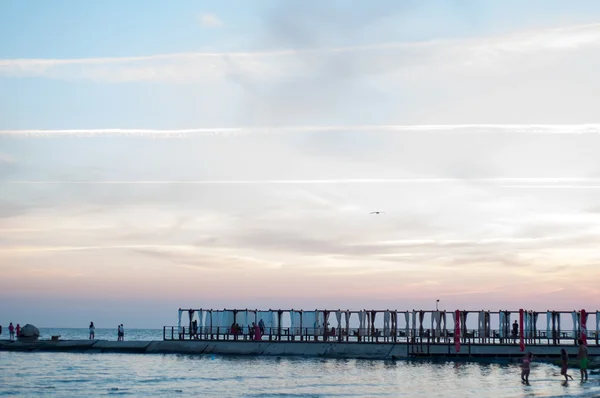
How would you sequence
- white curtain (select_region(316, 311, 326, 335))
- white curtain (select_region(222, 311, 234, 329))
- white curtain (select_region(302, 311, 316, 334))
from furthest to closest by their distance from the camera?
1. white curtain (select_region(222, 311, 234, 329))
2. white curtain (select_region(302, 311, 316, 334))
3. white curtain (select_region(316, 311, 326, 335))

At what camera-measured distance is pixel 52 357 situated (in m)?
76.9

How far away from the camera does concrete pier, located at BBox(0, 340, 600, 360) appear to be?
217 ft

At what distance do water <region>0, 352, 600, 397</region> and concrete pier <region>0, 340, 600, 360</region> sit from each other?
6.07 ft

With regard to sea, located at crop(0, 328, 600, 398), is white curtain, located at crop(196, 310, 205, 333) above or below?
above

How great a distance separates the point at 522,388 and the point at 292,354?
28.5 m

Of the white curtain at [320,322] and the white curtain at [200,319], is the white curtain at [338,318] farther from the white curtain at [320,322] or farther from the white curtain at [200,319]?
the white curtain at [200,319]

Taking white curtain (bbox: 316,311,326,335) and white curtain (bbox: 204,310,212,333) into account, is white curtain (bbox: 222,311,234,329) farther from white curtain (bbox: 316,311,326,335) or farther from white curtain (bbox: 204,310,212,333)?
white curtain (bbox: 316,311,326,335)

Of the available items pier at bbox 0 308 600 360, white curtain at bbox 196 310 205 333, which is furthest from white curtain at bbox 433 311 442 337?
white curtain at bbox 196 310 205 333

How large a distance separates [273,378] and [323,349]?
17.4 meters

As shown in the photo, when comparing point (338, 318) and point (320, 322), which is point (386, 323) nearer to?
point (338, 318)

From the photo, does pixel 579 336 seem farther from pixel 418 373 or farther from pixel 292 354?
pixel 292 354

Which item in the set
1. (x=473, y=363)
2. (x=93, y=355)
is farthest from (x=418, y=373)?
(x=93, y=355)

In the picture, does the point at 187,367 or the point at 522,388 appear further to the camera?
the point at 187,367

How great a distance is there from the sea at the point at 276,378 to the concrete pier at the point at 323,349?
4.40ft
